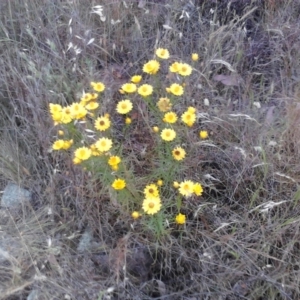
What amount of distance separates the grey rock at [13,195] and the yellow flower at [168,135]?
1.96ft

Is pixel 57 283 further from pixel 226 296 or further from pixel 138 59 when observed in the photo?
pixel 138 59

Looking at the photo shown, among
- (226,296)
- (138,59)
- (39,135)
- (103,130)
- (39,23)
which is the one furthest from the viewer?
(39,23)

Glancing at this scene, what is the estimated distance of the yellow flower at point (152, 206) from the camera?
154 cm

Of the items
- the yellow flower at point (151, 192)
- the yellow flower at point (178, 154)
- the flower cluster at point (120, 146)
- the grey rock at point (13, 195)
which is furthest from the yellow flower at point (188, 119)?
the grey rock at point (13, 195)

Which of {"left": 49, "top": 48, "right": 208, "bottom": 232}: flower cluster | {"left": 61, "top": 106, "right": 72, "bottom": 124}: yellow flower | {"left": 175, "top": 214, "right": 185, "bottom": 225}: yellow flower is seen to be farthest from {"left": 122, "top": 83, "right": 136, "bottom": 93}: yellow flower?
{"left": 175, "top": 214, "right": 185, "bottom": 225}: yellow flower

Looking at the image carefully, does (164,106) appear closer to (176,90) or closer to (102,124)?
(176,90)

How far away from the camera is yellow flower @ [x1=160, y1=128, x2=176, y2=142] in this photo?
1627 millimetres

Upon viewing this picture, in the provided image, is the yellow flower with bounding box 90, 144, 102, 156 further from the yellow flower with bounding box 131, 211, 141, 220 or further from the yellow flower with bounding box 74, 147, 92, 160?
the yellow flower with bounding box 131, 211, 141, 220

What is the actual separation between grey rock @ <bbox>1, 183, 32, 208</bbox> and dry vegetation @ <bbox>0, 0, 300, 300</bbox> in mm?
30

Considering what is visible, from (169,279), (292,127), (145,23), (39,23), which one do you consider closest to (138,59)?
(145,23)

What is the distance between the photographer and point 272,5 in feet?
7.45

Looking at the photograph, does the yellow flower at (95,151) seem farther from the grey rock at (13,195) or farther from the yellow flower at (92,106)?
the grey rock at (13,195)

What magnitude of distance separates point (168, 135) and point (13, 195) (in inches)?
26.9

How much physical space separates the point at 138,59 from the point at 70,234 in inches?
32.8
